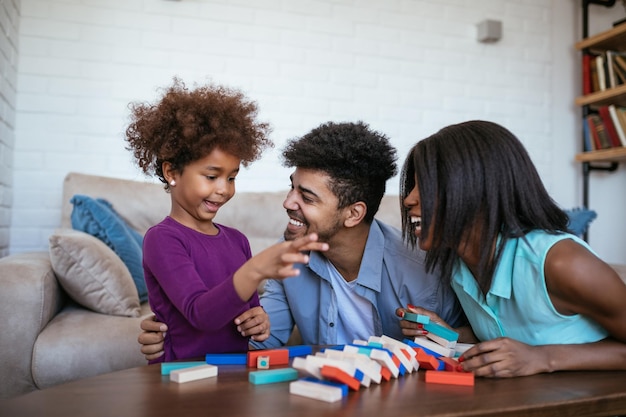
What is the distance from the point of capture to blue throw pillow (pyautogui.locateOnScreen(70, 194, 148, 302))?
2.44 metres

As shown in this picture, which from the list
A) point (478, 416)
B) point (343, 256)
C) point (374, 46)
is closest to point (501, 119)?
point (374, 46)

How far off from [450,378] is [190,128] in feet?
2.60

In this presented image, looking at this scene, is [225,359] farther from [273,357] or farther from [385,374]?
[385,374]

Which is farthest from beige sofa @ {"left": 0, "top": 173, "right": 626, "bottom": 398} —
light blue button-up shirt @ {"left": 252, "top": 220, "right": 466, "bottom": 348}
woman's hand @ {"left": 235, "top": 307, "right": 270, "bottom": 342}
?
woman's hand @ {"left": 235, "top": 307, "right": 270, "bottom": 342}

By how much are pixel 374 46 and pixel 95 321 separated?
7.70 ft

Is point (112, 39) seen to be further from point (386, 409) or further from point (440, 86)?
point (386, 409)

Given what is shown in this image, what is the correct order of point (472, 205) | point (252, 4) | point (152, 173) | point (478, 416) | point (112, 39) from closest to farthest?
point (478, 416) < point (472, 205) < point (152, 173) < point (112, 39) < point (252, 4)

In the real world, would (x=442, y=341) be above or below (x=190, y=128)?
below

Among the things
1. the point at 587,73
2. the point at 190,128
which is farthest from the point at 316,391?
the point at 587,73

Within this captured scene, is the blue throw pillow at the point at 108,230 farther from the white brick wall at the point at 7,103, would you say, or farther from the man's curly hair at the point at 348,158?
the man's curly hair at the point at 348,158

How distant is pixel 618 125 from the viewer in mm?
3691

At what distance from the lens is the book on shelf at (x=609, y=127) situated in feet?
12.3

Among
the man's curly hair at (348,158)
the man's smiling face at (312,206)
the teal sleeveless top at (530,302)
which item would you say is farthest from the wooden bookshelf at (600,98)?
the teal sleeveless top at (530,302)

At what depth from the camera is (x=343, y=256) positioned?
1759 millimetres
